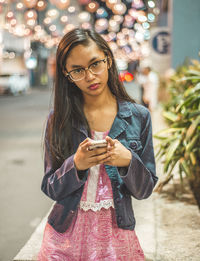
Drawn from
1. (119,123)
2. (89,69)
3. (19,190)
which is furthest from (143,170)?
(19,190)

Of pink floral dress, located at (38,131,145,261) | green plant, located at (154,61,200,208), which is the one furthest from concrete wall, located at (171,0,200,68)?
pink floral dress, located at (38,131,145,261)

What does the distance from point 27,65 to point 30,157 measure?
29.4 meters

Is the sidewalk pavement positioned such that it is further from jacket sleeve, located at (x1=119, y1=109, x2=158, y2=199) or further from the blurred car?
the blurred car

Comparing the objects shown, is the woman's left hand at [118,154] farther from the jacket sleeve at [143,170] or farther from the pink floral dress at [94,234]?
the pink floral dress at [94,234]

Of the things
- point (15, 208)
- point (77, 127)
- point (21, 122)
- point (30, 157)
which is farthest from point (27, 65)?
point (77, 127)

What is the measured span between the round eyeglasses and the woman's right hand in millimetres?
389

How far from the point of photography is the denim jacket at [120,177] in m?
1.66

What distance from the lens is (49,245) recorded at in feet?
5.88

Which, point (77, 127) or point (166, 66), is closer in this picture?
point (77, 127)

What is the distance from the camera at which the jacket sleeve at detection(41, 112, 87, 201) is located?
5.31 ft

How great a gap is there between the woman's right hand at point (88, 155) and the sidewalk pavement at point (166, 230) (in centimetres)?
140

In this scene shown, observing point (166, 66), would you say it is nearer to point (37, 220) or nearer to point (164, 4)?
point (164, 4)

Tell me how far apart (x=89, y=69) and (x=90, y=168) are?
52 centimetres

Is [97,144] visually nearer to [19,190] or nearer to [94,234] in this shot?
[94,234]
